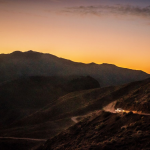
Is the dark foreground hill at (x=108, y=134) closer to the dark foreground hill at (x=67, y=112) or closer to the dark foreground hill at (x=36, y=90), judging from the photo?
the dark foreground hill at (x=67, y=112)

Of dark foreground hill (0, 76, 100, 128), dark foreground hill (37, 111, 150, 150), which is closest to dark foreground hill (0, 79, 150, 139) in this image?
dark foreground hill (37, 111, 150, 150)

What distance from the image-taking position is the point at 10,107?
12462 cm

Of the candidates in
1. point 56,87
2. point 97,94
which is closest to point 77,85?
point 56,87

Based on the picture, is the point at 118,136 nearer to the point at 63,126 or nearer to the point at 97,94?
the point at 63,126

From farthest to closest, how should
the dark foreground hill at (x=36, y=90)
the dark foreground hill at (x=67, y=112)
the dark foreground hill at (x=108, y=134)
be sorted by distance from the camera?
1. the dark foreground hill at (x=36, y=90)
2. the dark foreground hill at (x=67, y=112)
3. the dark foreground hill at (x=108, y=134)

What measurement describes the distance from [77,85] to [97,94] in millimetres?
67222

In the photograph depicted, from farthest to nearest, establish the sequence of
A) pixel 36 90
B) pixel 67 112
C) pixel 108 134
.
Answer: pixel 36 90 → pixel 67 112 → pixel 108 134

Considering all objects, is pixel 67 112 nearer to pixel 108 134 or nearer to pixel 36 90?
pixel 108 134

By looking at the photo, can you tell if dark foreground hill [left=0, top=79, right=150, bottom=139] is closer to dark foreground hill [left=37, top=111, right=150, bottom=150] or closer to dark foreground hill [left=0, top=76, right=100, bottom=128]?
dark foreground hill [left=37, top=111, right=150, bottom=150]

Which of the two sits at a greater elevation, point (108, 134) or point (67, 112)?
point (108, 134)

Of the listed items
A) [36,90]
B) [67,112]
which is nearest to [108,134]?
[67,112]

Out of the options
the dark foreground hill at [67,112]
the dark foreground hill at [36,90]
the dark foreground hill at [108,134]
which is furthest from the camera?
the dark foreground hill at [36,90]

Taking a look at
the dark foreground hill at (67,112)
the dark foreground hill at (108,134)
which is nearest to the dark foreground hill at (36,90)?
the dark foreground hill at (67,112)

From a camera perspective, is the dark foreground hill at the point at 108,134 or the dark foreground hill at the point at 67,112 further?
the dark foreground hill at the point at 67,112
